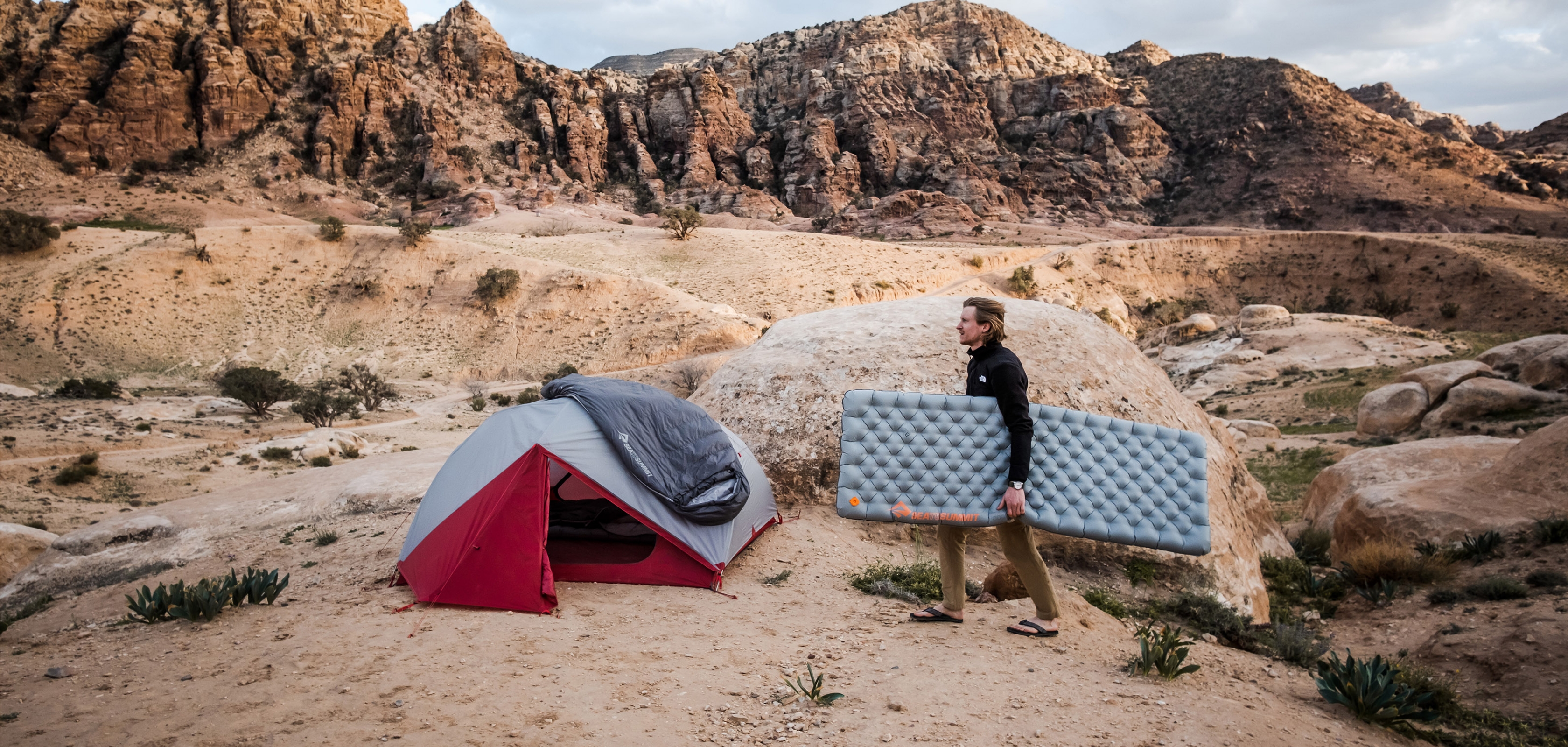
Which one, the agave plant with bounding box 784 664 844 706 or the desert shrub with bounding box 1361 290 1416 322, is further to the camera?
the desert shrub with bounding box 1361 290 1416 322

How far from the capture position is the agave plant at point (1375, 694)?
3.94 meters

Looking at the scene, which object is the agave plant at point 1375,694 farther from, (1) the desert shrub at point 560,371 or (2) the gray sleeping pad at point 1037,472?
(1) the desert shrub at point 560,371

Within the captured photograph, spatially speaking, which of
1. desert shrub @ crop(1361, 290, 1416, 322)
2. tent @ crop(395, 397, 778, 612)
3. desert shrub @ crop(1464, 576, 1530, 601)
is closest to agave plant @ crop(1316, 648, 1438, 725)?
desert shrub @ crop(1464, 576, 1530, 601)

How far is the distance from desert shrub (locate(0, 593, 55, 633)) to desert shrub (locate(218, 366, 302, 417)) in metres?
16.5

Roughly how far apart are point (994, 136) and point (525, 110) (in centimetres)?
5296

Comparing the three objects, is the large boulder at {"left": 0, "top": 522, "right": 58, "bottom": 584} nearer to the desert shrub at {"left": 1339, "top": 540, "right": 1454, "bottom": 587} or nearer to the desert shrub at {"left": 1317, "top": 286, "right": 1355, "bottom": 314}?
the desert shrub at {"left": 1339, "top": 540, "right": 1454, "bottom": 587}

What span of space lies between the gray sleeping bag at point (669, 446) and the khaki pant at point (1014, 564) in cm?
224

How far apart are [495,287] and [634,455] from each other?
3129 centimetres

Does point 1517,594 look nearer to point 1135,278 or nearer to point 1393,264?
point 1135,278

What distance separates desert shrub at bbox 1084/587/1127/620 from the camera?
6055 millimetres

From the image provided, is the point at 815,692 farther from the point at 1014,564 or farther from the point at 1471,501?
the point at 1471,501

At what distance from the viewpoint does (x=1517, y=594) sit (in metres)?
6.48

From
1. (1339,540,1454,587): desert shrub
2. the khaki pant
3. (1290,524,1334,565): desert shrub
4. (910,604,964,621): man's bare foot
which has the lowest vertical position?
(1290,524,1334,565): desert shrub

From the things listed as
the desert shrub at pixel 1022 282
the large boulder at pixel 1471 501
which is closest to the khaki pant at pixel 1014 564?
the large boulder at pixel 1471 501
